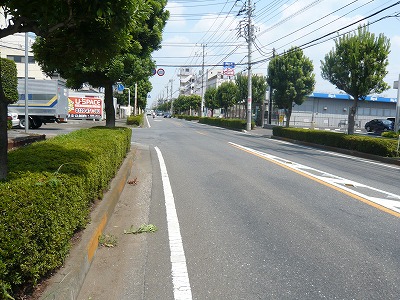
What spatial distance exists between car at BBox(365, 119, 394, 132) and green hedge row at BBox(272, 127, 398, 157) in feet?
54.5

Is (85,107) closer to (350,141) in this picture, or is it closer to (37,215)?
(350,141)

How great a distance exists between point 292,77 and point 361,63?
11661 millimetres

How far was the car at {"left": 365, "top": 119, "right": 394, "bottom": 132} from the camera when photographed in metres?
38.3

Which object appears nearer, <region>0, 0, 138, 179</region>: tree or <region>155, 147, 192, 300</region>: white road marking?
<region>155, 147, 192, 300</region>: white road marking

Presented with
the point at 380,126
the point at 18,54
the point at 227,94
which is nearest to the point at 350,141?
the point at 380,126

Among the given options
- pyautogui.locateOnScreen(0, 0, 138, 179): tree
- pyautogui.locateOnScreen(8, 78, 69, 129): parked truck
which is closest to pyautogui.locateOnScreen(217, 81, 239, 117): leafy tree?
pyautogui.locateOnScreen(8, 78, 69, 129): parked truck

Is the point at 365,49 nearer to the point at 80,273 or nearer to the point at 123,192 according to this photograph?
the point at 123,192

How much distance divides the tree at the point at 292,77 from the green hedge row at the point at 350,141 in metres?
5.79

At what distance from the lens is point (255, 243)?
5.05 meters

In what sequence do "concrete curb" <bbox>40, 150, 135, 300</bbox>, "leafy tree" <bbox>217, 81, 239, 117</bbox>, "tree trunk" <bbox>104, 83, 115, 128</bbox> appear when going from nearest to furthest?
1. "concrete curb" <bbox>40, 150, 135, 300</bbox>
2. "tree trunk" <bbox>104, 83, 115, 128</bbox>
3. "leafy tree" <bbox>217, 81, 239, 117</bbox>

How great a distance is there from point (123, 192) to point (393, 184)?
6780mm

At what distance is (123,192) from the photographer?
Result: 26.9 feet

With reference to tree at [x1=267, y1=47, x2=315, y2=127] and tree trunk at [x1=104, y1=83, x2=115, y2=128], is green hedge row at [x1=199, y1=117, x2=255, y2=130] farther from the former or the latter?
tree trunk at [x1=104, y1=83, x2=115, y2=128]

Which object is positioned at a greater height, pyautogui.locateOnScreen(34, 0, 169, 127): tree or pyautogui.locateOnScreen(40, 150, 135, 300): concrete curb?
pyautogui.locateOnScreen(34, 0, 169, 127): tree
